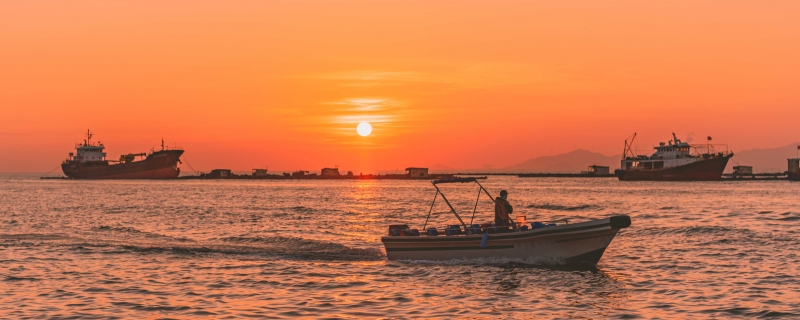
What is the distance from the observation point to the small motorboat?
23906 millimetres

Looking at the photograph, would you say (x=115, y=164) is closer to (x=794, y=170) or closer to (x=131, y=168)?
(x=131, y=168)

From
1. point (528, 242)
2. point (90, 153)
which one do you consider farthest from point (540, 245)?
point (90, 153)

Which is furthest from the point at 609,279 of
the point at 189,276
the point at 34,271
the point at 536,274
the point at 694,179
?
the point at 694,179

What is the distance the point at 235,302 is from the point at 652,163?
140 meters

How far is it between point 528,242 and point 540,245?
408 millimetres

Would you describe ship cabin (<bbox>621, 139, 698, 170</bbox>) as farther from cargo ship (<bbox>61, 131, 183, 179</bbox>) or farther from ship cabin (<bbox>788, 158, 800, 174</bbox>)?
cargo ship (<bbox>61, 131, 183, 179</bbox>)

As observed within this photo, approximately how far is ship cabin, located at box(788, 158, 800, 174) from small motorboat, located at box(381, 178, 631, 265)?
144690mm

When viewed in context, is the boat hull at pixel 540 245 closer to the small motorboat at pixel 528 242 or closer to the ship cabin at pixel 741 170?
the small motorboat at pixel 528 242

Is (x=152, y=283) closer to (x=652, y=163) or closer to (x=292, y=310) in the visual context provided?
(x=292, y=310)

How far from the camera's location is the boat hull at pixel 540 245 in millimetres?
23906

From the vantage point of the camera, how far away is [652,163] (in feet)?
481

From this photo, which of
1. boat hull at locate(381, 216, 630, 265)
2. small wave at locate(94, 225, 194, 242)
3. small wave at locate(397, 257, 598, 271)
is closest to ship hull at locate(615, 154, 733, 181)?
small wave at locate(94, 225, 194, 242)

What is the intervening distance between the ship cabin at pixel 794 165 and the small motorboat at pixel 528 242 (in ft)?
475

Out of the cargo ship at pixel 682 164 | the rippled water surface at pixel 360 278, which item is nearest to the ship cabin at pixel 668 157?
the cargo ship at pixel 682 164
